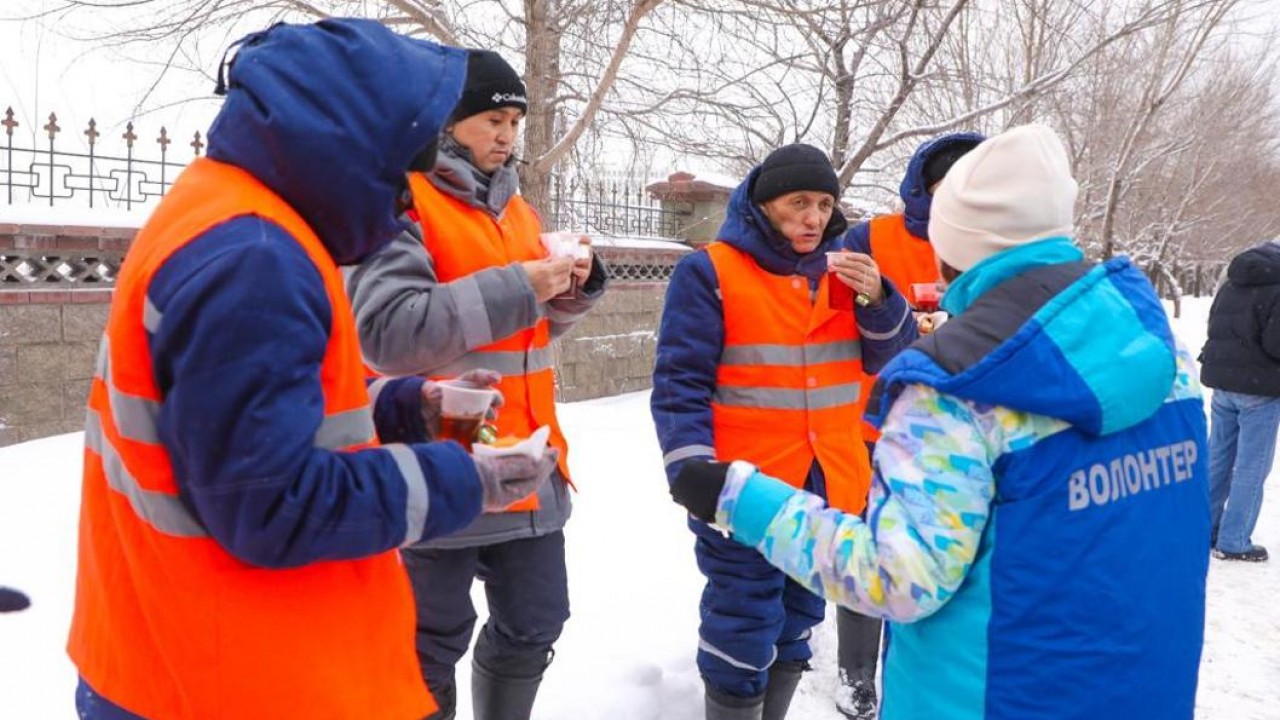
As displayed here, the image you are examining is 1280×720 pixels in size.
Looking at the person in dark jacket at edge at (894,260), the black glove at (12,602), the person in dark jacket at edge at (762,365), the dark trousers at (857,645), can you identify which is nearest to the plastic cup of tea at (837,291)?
the person in dark jacket at edge at (762,365)

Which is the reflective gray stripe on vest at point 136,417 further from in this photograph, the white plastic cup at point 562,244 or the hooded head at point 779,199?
the hooded head at point 779,199

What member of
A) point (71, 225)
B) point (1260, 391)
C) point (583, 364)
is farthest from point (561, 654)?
point (583, 364)

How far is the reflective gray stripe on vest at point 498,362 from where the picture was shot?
2.36 meters

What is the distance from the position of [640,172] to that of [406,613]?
30.4 feet

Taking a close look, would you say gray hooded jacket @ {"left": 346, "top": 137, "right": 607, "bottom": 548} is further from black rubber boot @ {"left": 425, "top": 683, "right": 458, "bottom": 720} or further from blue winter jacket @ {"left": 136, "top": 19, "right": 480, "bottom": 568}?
blue winter jacket @ {"left": 136, "top": 19, "right": 480, "bottom": 568}

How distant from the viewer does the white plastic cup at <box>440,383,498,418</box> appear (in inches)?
66.4

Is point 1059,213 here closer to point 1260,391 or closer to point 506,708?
point 506,708

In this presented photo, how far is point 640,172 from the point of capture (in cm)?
1045

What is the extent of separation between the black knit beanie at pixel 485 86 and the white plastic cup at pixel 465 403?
3.28 feet

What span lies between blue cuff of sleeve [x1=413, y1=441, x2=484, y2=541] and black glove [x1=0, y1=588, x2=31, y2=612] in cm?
287

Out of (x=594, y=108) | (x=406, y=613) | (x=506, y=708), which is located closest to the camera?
(x=406, y=613)

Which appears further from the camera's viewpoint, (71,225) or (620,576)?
(71,225)

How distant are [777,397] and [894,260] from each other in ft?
3.66

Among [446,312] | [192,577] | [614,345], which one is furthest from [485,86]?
[614,345]
